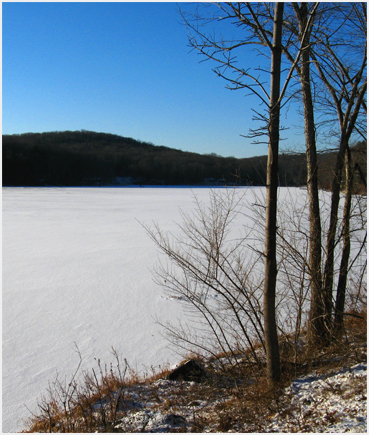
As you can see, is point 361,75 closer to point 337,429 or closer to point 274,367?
point 274,367

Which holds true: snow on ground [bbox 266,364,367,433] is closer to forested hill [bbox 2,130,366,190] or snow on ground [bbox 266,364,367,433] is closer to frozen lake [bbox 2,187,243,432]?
frozen lake [bbox 2,187,243,432]

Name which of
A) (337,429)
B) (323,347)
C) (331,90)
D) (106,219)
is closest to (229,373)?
(323,347)

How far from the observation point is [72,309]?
6582 millimetres

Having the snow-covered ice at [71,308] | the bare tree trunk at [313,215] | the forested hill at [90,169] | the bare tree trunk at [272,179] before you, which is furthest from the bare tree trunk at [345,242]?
the forested hill at [90,169]

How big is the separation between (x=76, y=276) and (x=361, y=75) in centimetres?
697

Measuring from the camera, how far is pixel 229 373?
402cm

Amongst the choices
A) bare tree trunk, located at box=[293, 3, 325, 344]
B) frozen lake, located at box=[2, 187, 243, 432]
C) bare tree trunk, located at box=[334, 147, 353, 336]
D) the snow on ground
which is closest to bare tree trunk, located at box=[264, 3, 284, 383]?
the snow on ground

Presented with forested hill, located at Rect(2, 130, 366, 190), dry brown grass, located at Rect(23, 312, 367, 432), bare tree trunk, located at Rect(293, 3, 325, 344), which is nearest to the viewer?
dry brown grass, located at Rect(23, 312, 367, 432)

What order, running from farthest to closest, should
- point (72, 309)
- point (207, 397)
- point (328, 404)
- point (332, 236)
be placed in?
point (72, 309) < point (332, 236) < point (207, 397) < point (328, 404)

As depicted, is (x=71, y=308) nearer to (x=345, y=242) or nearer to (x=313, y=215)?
(x=313, y=215)

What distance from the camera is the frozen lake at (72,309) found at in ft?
15.4

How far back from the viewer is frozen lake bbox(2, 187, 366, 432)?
15.4ft

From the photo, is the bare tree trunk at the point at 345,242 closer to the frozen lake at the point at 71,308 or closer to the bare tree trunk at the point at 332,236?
the bare tree trunk at the point at 332,236

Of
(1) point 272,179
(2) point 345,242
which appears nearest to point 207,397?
(1) point 272,179
